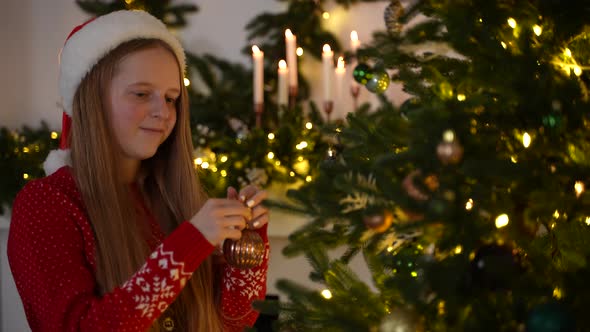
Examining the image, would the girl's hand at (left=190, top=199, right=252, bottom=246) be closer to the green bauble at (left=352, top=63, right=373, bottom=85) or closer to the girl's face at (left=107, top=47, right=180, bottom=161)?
A: the girl's face at (left=107, top=47, right=180, bottom=161)

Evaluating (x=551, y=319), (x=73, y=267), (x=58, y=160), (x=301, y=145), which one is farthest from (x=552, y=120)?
(x=301, y=145)

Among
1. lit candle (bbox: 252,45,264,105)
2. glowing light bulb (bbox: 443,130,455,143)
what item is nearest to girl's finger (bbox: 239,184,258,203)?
glowing light bulb (bbox: 443,130,455,143)

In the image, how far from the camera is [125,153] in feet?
4.88

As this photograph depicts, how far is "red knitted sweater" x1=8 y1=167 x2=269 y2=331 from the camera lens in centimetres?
122

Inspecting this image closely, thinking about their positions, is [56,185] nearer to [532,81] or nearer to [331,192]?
[331,192]

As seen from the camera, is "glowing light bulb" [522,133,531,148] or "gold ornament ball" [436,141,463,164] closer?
"gold ornament ball" [436,141,463,164]

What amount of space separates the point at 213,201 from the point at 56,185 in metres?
0.33

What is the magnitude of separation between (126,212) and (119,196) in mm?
36

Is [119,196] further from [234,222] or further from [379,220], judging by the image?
[379,220]

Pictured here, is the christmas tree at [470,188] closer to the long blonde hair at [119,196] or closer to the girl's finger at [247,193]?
the girl's finger at [247,193]

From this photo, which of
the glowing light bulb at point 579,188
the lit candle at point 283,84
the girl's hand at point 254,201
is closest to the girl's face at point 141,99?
the girl's hand at point 254,201

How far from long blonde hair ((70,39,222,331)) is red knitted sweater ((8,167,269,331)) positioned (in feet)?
0.09

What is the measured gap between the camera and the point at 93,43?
145 centimetres

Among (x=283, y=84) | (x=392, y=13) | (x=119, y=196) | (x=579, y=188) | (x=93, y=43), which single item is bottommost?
(x=283, y=84)
